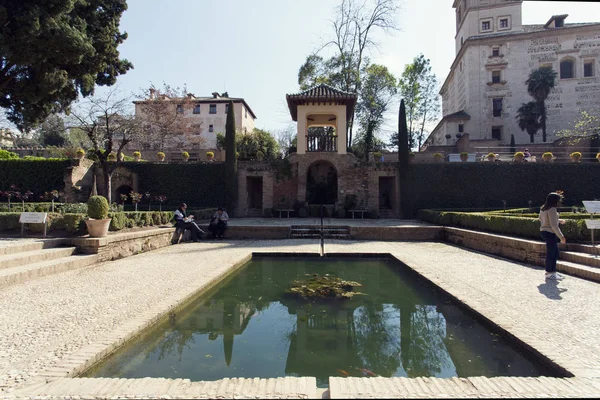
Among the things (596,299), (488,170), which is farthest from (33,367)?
(488,170)

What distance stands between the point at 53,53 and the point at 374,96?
25.2 meters

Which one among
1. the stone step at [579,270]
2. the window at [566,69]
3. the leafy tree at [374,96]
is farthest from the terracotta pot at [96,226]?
the window at [566,69]

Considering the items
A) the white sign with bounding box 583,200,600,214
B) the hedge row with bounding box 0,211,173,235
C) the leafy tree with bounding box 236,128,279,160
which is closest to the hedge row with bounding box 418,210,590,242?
the white sign with bounding box 583,200,600,214

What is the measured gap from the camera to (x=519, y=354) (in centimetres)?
339

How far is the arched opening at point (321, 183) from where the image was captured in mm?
21797

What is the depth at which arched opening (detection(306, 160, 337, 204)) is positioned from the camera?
2180cm

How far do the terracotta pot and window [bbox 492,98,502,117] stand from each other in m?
39.4

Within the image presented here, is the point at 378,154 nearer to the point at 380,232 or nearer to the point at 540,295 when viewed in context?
the point at 380,232

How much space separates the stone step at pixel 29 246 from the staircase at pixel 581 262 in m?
11.3

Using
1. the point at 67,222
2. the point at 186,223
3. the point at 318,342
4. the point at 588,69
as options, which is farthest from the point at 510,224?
the point at 588,69

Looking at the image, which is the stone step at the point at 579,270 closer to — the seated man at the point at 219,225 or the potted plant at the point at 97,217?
the seated man at the point at 219,225

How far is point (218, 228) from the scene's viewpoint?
13164 mm

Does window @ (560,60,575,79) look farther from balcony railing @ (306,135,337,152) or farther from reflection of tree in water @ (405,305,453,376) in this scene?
reflection of tree in water @ (405,305,453,376)

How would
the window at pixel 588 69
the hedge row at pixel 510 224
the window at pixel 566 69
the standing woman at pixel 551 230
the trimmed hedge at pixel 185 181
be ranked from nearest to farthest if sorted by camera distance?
the standing woman at pixel 551 230
the hedge row at pixel 510 224
the trimmed hedge at pixel 185 181
the window at pixel 588 69
the window at pixel 566 69
